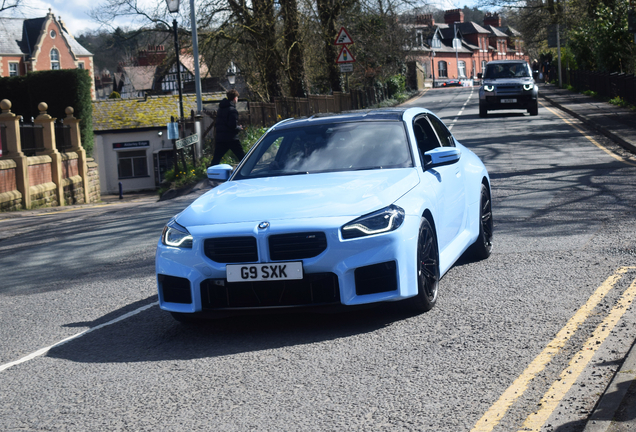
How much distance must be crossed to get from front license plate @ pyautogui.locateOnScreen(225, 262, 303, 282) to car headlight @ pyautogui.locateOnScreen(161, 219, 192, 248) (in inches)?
15.3

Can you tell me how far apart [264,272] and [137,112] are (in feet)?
160

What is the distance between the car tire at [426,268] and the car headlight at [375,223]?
316 mm

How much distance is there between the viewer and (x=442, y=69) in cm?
11256

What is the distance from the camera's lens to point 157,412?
12.9 ft

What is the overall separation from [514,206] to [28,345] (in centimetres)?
711

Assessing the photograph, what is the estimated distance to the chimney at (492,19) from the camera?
462ft

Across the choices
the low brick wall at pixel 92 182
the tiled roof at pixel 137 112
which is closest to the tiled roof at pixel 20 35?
the tiled roof at pixel 137 112

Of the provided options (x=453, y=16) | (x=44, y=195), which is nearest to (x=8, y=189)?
(x=44, y=195)

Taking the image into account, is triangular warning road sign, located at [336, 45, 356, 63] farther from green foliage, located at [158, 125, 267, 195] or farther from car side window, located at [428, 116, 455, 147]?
car side window, located at [428, 116, 455, 147]

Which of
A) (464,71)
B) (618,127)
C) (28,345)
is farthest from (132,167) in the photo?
(464,71)

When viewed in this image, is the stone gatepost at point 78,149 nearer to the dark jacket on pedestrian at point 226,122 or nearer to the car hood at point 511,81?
the dark jacket on pedestrian at point 226,122

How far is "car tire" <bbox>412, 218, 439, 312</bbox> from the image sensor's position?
5.41m

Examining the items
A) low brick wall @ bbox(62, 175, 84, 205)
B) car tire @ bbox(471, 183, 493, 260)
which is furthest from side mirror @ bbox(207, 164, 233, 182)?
low brick wall @ bbox(62, 175, 84, 205)

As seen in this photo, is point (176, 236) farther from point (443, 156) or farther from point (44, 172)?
point (44, 172)
